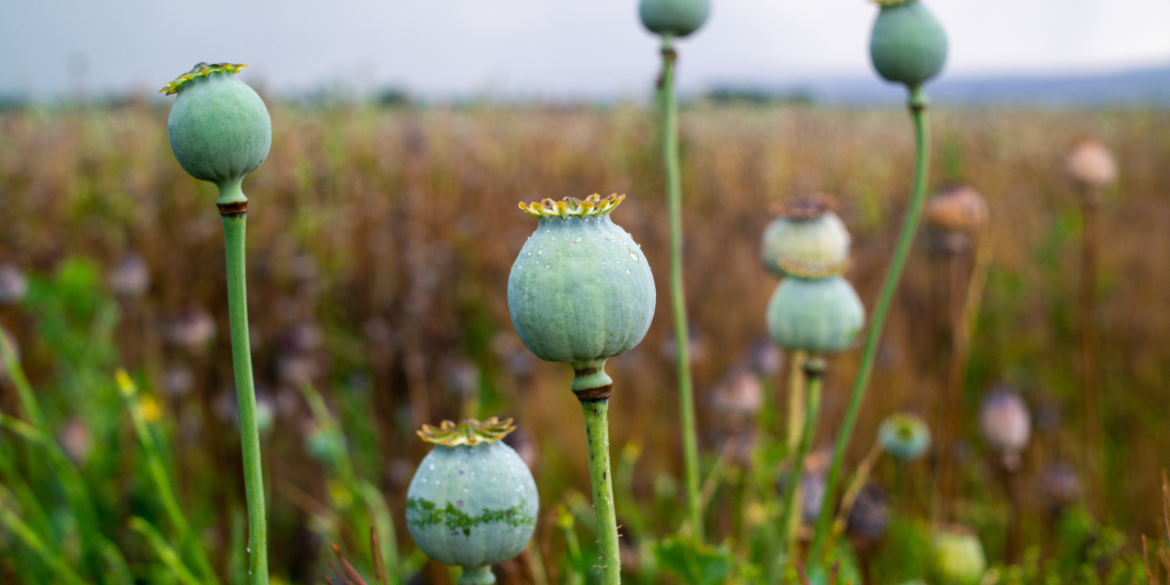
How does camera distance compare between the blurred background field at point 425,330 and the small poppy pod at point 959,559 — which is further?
the blurred background field at point 425,330

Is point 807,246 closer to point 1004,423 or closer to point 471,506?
point 471,506

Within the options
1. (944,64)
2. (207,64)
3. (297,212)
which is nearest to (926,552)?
(944,64)

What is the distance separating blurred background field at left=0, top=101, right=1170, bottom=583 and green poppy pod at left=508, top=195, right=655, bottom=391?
88 cm

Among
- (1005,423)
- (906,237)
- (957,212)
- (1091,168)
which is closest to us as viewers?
(906,237)

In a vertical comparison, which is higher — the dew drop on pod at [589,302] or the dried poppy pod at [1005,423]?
the dew drop on pod at [589,302]

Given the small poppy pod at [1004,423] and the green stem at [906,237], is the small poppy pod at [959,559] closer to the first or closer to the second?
the small poppy pod at [1004,423]

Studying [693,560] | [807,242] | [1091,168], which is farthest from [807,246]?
[1091,168]

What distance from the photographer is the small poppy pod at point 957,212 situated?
2.12 m

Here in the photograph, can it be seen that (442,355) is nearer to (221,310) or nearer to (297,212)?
(221,310)

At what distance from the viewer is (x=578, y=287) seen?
0.52 metres

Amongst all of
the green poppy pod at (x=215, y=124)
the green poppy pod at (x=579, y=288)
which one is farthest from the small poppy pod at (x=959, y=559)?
the green poppy pod at (x=215, y=124)

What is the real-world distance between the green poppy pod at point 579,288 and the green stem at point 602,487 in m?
0.02

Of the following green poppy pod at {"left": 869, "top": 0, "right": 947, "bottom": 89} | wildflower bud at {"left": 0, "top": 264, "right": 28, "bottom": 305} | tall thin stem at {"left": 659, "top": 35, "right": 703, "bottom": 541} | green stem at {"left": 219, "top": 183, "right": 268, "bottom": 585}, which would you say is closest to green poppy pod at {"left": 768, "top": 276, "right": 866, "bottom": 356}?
tall thin stem at {"left": 659, "top": 35, "right": 703, "bottom": 541}

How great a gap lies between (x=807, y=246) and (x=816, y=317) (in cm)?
15
